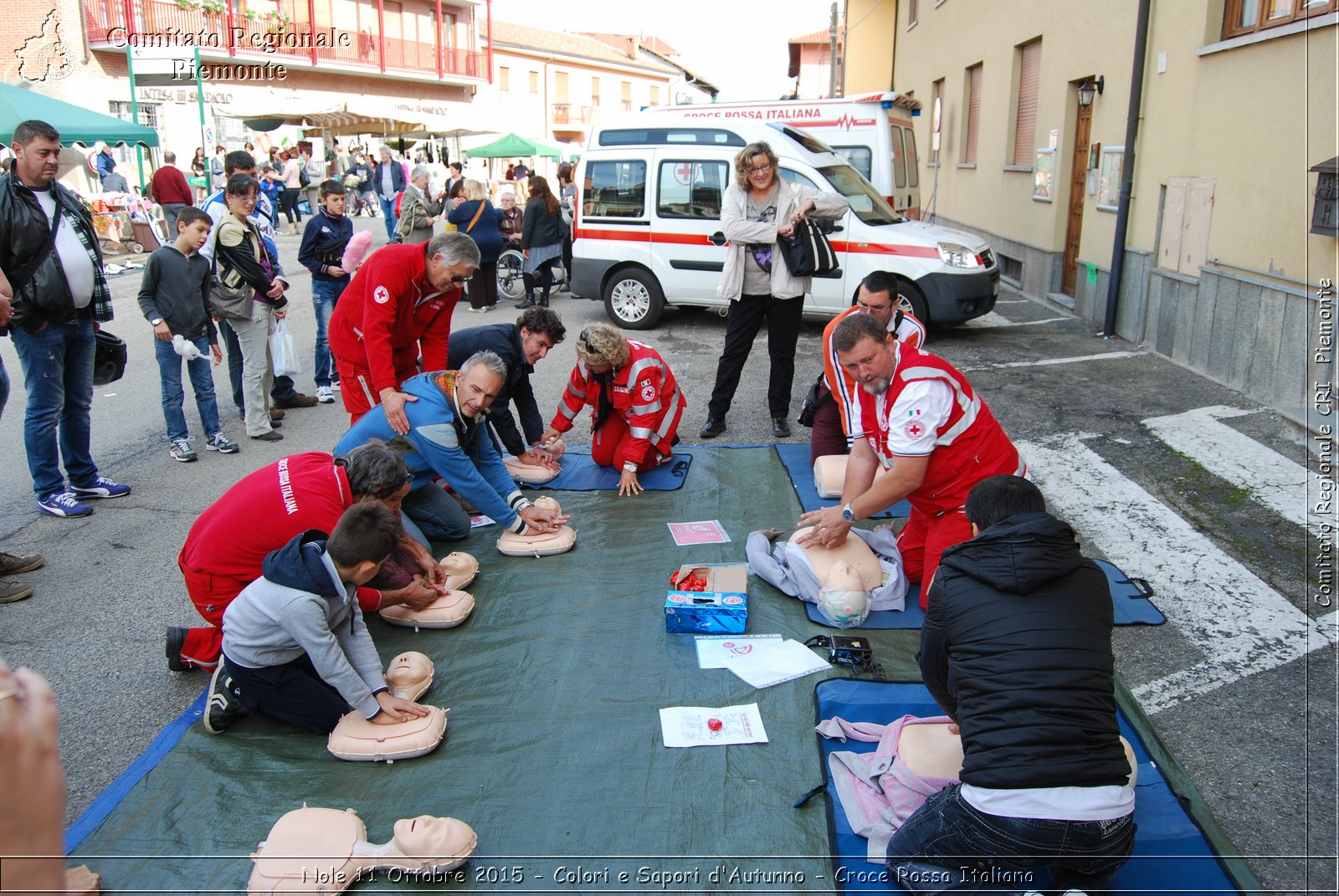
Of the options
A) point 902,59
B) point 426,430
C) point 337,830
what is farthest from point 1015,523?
point 902,59

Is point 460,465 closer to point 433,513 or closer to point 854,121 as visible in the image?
point 433,513

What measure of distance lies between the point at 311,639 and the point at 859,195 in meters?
8.52

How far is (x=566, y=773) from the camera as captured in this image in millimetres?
2879

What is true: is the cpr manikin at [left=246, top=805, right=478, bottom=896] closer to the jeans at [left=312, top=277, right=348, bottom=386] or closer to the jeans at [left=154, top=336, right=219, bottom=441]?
the jeans at [left=154, top=336, right=219, bottom=441]

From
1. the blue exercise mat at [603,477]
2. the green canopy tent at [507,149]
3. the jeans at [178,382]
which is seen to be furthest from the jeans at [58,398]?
the green canopy tent at [507,149]

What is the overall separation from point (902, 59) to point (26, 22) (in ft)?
78.0

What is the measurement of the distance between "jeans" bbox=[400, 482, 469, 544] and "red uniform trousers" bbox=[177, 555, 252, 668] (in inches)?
46.2

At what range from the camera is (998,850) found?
2.20m

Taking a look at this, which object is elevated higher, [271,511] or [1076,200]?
[1076,200]

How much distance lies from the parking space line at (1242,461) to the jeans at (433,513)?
4461 millimetres

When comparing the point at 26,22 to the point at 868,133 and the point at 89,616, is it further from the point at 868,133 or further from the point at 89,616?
the point at 89,616

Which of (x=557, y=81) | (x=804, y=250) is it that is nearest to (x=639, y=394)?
(x=804, y=250)

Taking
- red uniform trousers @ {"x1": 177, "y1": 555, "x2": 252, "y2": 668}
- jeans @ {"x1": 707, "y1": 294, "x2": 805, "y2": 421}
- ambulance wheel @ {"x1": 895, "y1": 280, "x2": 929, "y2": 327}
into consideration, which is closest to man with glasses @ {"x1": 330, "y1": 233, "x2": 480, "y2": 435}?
red uniform trousers @ {"x1": 177, "y1": 555, "x2": 252, "y2": 668}

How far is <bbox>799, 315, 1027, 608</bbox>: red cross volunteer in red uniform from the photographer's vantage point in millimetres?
3656
